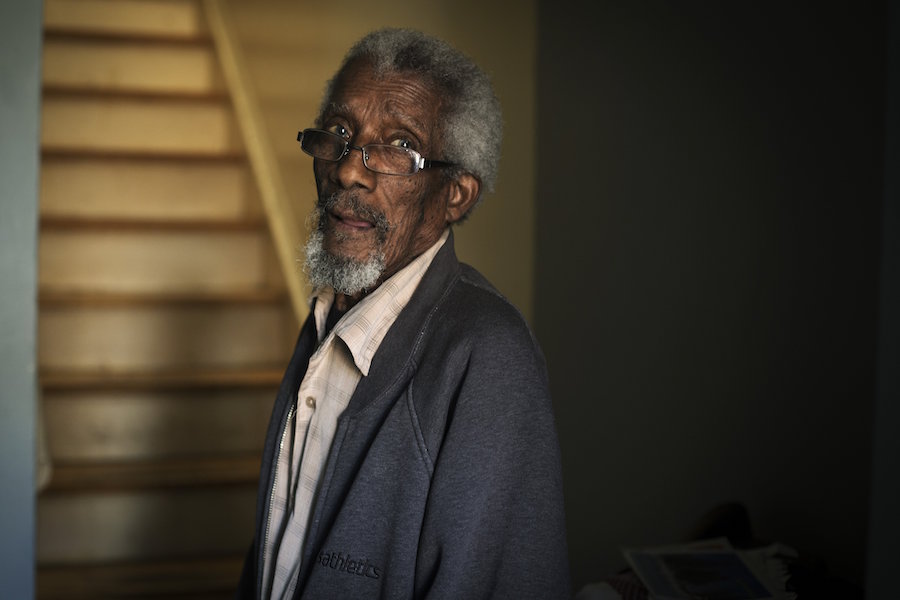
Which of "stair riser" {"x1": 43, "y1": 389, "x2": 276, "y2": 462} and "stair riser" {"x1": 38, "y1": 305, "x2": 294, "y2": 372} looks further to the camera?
"stair riser" {"x1": 38, "y1": 305, "x2": 294, "y2": 372}

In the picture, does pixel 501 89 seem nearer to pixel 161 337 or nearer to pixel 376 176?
pixel 376 176

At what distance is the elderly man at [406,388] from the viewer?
43.4 inches

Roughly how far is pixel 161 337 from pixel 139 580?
837 mm

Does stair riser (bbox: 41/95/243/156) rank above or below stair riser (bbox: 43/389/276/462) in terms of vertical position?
above

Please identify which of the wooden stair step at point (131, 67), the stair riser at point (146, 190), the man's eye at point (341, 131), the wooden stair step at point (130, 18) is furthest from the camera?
the wooden stair step at point (130, 18)

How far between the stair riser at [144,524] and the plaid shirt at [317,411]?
1.44m

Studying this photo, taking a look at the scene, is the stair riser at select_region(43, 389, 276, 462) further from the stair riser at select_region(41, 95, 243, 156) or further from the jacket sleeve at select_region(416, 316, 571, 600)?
the jacket sleeve at select_region(416, 316, 571, 600)

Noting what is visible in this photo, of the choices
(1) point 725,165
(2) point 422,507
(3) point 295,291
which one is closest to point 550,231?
(1) point 725,165

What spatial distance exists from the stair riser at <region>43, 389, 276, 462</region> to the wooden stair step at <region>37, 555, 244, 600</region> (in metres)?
0.37

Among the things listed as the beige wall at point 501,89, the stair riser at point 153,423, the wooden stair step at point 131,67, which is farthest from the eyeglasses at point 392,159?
the wooden stair step at point 131,67

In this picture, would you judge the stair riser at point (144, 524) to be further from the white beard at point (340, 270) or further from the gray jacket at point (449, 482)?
the gray jacket at point (449, 482)

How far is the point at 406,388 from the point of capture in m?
1.19

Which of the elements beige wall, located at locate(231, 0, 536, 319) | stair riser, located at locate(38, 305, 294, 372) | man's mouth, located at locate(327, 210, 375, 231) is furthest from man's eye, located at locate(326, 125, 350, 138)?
stair riser, located at locate(38, 305, 294, 372)

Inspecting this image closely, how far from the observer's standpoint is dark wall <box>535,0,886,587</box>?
1.58m
